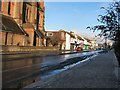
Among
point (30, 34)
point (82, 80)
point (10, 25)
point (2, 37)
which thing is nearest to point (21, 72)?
point (82, 80)

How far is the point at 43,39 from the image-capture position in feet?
284

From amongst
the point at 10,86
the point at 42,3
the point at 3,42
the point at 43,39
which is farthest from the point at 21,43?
the point at 10,86

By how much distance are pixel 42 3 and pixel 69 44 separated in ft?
121

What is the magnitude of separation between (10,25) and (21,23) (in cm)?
888

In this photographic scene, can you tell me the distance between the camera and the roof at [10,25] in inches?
2419

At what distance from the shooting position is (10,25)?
6581 centimetres

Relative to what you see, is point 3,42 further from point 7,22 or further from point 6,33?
point 7,22

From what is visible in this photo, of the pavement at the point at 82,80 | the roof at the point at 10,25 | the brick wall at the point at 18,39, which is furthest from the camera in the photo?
the brick wall at the point at 18,39

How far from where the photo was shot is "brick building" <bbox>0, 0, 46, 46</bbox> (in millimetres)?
62859

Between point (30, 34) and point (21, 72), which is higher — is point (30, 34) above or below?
above

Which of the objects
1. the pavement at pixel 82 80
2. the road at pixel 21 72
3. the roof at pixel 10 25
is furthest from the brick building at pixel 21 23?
the pavement at pixel 82 80

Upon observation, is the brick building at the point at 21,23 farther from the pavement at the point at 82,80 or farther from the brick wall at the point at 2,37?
the pavement at the point at 82,80

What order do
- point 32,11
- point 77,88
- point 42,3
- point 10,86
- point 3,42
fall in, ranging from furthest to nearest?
point 42,3, point 32,11, point 3,42, point 10,86, point 77,88

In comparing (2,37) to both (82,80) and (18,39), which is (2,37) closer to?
(18,39)
